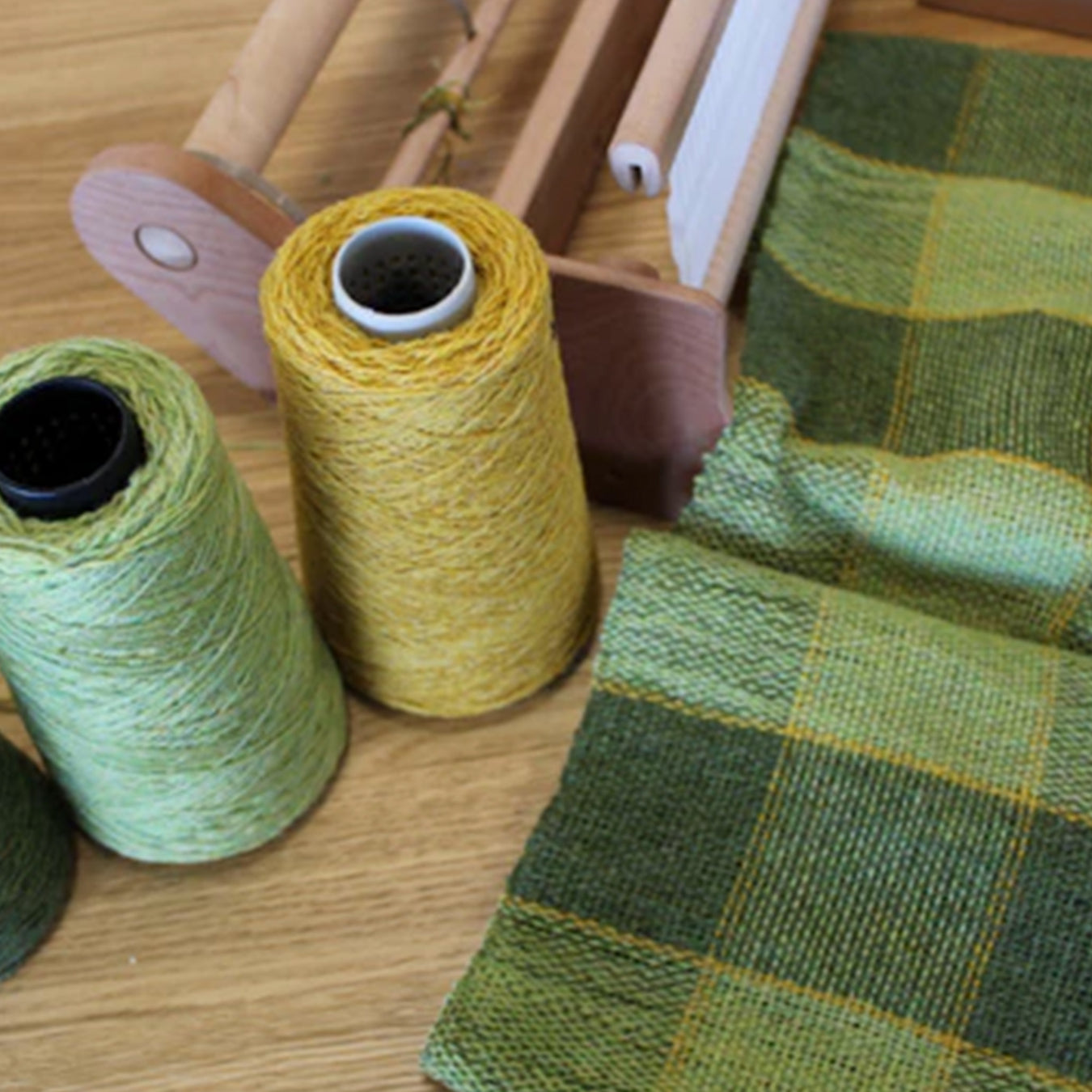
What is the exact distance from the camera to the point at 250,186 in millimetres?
645

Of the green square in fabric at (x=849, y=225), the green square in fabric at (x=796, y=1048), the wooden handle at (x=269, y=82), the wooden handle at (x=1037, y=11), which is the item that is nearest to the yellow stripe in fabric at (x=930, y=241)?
the green square in fabric at (x=849, y=225)

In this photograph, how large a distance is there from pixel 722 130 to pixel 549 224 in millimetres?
101

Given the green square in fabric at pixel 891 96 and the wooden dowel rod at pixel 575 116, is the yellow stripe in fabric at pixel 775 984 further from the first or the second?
the green square in fabric at pixel 891 96

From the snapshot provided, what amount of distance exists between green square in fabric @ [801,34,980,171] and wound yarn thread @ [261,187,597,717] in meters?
0.29

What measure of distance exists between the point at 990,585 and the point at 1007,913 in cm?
16

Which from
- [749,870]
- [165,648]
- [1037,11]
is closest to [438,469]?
[165,648]

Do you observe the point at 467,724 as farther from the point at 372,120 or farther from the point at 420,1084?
the point at 372,120

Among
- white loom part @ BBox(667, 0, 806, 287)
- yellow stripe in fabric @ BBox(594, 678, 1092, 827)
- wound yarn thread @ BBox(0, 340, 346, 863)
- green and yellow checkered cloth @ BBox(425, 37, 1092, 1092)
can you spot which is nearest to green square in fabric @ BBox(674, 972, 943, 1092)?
green and yellow checkered cloth @ BBox(425, 37, 1092, 1092)

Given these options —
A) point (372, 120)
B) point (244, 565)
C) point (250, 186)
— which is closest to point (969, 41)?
point (372, 120)

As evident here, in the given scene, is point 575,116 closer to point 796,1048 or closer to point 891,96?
point 891,96

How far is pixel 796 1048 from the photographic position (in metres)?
0.60

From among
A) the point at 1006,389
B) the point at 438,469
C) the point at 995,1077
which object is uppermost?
the point at 438,469

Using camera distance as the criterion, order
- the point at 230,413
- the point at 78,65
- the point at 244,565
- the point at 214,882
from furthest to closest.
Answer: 1. the point at 78,65
2. the point at 230,413
3. the point at 214,882
4. the point at 244,565

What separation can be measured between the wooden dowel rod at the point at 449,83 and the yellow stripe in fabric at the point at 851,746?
0.86ft
